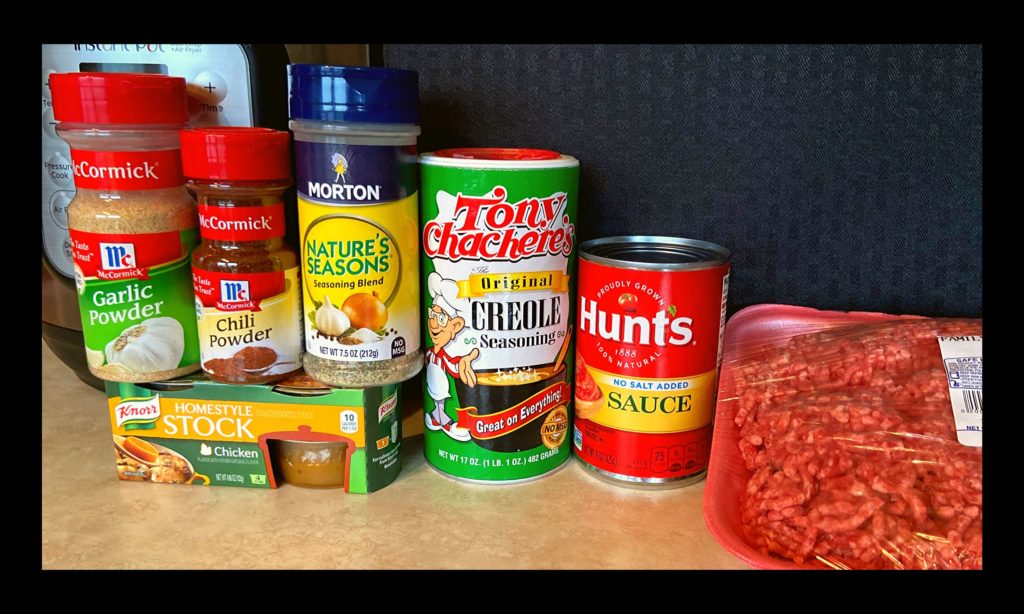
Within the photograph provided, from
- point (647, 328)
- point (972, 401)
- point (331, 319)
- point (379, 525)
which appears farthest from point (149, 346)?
point (972, 401)

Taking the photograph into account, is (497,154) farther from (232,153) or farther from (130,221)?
(130,221)

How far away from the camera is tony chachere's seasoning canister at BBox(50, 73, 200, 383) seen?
665 millimetres

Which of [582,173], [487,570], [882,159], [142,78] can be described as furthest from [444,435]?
[882,159]

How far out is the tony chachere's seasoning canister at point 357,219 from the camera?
2.16 ft

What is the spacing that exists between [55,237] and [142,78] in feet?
0.87

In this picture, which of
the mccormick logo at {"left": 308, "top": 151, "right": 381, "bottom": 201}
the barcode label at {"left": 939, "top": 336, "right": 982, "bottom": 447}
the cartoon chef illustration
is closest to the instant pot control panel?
the mccormick logo at {"left": 308, "top": 151, "right": 381, "bottom": 201}

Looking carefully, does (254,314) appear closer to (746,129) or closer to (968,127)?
(746,129)

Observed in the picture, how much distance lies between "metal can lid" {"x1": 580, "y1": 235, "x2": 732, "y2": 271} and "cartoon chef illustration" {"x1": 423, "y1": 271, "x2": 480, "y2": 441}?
0.47 feet

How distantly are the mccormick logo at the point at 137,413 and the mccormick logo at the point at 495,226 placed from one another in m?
0.33

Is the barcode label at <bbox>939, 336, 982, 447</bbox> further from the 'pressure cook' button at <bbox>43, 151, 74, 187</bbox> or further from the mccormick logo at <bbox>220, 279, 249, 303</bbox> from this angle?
the 'pressure cook' button at <bbox>43, 151, 74, 187</bbox>

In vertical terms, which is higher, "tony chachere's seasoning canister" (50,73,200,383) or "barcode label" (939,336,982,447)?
"tony chachere's seasoning canister" (50,73,200,383)

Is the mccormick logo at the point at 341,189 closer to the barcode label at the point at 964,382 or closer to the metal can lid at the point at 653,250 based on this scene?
the metal can lid at the point at 653,250

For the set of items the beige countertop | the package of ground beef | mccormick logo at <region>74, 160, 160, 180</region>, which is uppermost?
mccormick logo at <region>74, 160, 160, 180</region>

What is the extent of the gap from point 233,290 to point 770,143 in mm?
591
